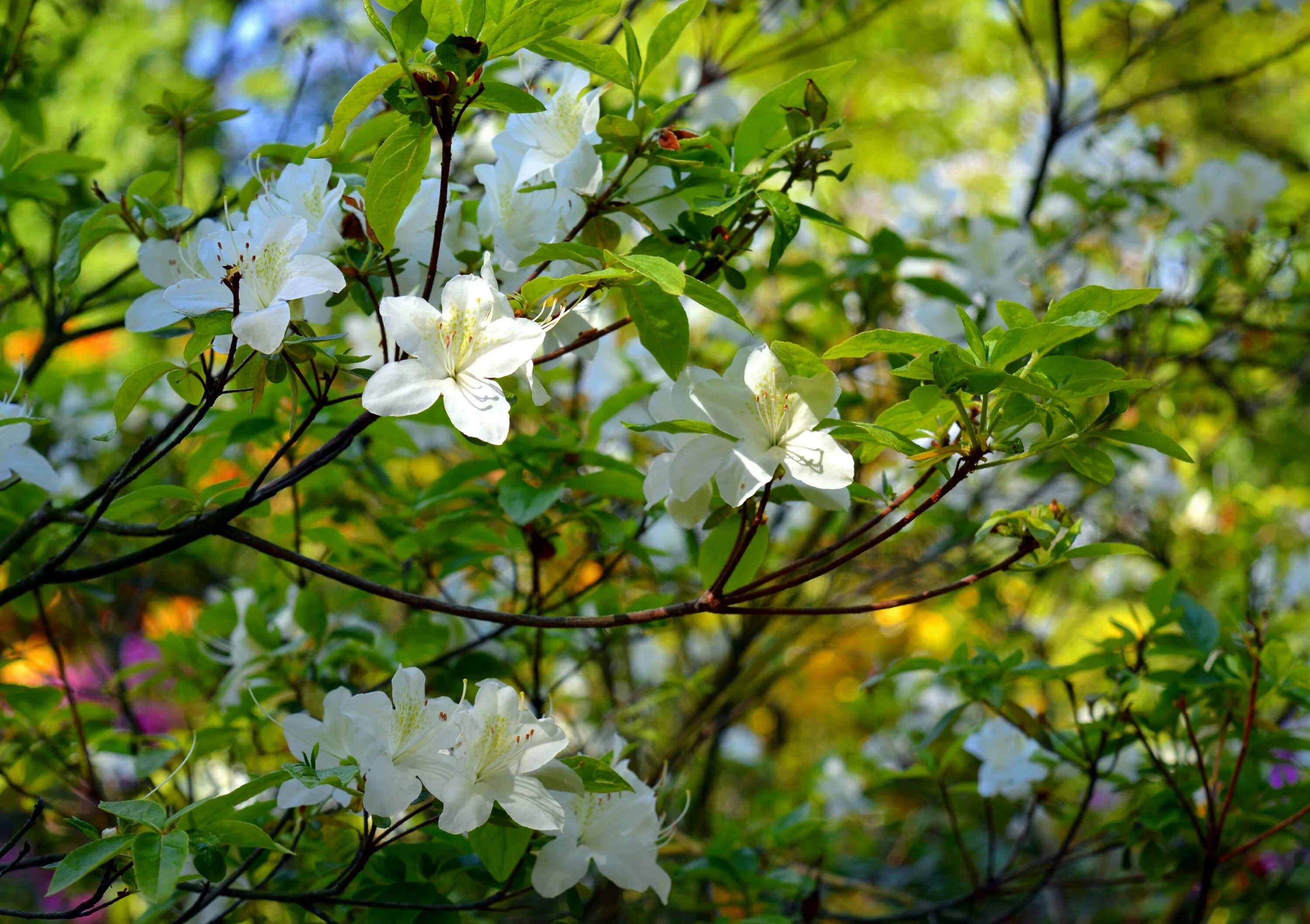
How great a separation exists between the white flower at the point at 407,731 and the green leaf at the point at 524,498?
203 millimetres

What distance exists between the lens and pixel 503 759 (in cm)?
81

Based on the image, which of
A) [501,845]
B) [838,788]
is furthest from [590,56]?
[838,788]

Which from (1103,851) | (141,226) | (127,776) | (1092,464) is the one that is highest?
(141,226)

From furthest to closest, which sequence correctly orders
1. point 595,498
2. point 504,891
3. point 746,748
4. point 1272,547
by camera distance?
point 746,748, point 1272,547, point 595,498, point 504,891

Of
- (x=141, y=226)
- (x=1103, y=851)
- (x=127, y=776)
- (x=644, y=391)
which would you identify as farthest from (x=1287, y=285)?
(x=127, y=776)

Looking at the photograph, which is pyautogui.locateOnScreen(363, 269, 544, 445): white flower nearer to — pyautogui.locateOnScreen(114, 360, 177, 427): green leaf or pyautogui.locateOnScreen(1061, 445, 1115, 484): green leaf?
pyautogui.locateOnScreen(114, 360, 177, 427): green leaf

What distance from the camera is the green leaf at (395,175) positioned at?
73 centimetres

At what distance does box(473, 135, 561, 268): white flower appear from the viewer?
90 cm

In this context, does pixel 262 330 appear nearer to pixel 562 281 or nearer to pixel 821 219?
pixel 562 281

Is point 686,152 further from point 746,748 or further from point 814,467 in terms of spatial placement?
point 746,748

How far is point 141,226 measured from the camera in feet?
3.22

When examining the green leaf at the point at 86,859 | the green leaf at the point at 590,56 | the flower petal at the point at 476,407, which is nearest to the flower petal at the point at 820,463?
the flower petal at the point at 476,407

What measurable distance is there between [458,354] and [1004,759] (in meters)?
1.02

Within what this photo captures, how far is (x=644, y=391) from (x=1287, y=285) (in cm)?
158
